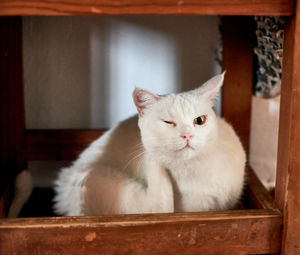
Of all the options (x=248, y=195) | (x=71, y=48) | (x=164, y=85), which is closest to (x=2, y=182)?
(x=71, y=48)

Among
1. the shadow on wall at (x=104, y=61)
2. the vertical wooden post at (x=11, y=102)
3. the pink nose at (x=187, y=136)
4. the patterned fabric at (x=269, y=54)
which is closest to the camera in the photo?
the pink nose at (x=187, y=136)

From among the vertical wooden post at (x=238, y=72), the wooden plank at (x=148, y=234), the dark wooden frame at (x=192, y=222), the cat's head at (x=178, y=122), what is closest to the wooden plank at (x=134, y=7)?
the dark wooden frame at (x=192, y=222)

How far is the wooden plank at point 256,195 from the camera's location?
3.36ft

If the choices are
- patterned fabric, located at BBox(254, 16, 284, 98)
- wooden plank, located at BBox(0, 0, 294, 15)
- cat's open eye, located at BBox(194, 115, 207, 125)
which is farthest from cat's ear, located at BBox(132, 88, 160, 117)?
patterned fabric, located at BBox(254, 16, 284, 98)

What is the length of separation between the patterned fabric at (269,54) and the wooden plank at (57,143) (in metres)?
0.57

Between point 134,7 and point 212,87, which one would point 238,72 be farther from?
point 134,7

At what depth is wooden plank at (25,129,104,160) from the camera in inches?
54.6

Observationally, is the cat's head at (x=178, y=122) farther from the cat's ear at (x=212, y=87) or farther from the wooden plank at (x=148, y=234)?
the wooden plank at (x=148, y=234)

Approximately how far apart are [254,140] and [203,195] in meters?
0.59

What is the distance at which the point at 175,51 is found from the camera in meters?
1.45

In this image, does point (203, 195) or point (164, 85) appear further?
point (164, 85)

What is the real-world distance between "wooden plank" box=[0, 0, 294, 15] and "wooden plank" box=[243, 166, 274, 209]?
0.48 m

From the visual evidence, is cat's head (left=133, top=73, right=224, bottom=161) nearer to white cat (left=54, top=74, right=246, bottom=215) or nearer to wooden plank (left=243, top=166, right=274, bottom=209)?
white cat (left=54, top=74, right=246, bottom=215)

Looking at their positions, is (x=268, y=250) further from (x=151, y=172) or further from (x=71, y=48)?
(x=71, y=48)
